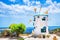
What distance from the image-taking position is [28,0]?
6.64ft

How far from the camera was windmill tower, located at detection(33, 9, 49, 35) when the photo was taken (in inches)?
78.2

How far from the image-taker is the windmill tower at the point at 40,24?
1.99 m

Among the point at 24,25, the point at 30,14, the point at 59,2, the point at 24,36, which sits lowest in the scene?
the point at 24,36

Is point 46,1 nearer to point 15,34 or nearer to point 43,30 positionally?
point 43,30

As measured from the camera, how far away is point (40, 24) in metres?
1.99

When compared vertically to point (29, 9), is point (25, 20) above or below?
below

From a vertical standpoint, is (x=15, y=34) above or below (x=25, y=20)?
below

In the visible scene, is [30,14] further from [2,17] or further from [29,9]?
[2,17]

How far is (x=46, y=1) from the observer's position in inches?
79.7

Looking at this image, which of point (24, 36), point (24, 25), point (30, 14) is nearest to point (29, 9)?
point (30, 14)

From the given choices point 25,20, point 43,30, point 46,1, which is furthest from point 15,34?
point 46,1

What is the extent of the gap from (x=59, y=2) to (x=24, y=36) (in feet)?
1.85


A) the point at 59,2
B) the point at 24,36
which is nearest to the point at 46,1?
the point at 59,2

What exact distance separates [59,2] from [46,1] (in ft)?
0.49
